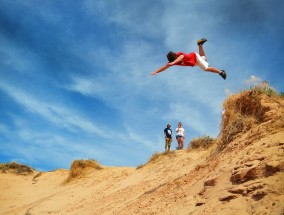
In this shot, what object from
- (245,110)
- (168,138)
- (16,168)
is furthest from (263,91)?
(16,168)

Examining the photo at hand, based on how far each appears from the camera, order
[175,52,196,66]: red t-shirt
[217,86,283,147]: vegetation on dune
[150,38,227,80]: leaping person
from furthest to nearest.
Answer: [175,52,196,66]: red t-shirt < [150,38,227,80]: leaping person < [217,86,283,147]: vegetation on dune

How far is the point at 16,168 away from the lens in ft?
74.6

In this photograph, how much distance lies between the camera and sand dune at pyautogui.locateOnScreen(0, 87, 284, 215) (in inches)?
172

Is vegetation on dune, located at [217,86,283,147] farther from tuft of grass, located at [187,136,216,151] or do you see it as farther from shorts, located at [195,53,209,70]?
tuft of grass, located at [187,136,216,151]

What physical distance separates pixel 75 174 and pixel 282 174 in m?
13.5

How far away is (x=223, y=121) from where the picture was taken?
8.02 metres

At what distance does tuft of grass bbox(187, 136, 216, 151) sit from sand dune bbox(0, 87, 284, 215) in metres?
0.29

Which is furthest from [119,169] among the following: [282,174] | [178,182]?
[282,174]

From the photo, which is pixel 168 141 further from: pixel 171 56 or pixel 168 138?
pixel 171 56

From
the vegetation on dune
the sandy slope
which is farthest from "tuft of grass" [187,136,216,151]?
the vegetation on dune

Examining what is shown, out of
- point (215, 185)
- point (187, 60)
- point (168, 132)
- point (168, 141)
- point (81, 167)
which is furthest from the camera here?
point (81, 167)

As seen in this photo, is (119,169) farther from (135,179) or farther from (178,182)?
(178,182)

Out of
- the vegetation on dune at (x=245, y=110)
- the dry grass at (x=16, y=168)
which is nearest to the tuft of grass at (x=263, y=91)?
the vegetation on dune at (x=245, y=110)

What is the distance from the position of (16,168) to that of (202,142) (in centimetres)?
1568
